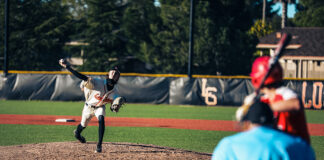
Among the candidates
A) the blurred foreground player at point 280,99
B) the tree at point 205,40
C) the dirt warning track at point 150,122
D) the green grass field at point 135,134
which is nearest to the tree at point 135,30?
the tree at point 205,40

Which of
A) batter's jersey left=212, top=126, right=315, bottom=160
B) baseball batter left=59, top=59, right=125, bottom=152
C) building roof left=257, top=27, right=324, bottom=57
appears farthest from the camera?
building roof left=257, top=27, right=324, bottom=57

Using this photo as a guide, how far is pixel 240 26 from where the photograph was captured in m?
47.1

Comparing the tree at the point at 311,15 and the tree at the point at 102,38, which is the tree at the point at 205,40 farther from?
the tree at the point at 311,15

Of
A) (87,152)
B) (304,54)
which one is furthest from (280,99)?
(304,54)

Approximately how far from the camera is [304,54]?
1516 inches

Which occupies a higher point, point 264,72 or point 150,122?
point 264,72

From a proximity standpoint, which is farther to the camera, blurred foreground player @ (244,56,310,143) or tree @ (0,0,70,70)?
tree @ (0,0,70,70)

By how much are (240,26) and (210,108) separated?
26853mm

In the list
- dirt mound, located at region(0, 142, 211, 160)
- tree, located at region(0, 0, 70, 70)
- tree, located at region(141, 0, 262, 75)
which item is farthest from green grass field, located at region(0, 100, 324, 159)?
tree, located at region(0, 0, 70, 70)

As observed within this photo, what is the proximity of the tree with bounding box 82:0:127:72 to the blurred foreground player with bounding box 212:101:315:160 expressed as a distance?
40395 mm

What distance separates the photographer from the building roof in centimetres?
3873

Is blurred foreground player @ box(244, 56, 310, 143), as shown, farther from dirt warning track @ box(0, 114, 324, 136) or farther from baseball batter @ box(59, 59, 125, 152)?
dirt warning track @ box(0, 114, 324, 136)

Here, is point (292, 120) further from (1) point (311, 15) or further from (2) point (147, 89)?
(1) point (311, 15)

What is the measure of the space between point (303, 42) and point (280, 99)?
128 ft
